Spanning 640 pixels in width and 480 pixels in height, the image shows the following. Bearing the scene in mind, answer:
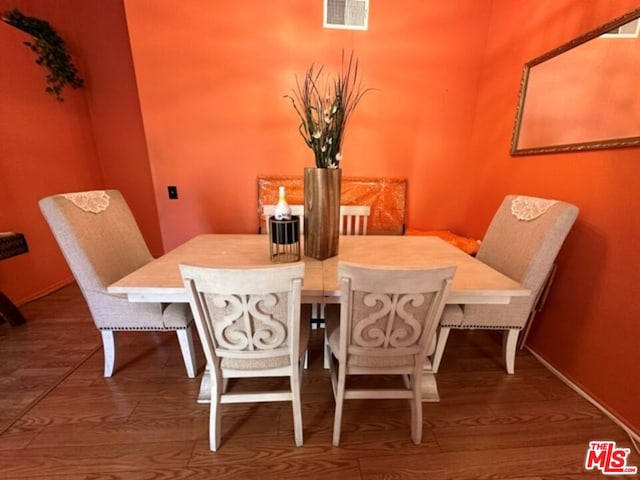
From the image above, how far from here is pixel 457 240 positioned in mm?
2320

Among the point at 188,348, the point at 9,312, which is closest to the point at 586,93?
the point at 188,348

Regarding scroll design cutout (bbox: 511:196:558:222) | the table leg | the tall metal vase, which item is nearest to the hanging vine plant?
the table leg

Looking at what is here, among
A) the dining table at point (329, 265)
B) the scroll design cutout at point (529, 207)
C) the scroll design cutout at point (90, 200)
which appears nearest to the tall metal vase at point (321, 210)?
the dining table at point (329, 265)

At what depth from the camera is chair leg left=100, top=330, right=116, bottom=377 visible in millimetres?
1484

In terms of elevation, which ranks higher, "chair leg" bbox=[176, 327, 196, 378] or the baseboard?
"chair leg" bbox=[176, 327, 196, 378]

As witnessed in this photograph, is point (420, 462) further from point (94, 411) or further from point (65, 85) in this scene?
point (65, 85)

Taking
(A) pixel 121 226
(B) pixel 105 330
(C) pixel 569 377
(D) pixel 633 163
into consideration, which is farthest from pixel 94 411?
(D) pixel 633 163

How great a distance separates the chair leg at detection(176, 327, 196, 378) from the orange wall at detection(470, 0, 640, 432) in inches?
85.8

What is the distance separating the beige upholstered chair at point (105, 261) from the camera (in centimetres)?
126

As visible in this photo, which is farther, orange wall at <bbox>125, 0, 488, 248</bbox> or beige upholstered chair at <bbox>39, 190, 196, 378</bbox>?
orange wall at <bbox>125, 0, 488, 248</bbox>

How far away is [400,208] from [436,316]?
5.84ft

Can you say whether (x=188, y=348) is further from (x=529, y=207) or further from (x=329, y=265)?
(x=529, y=207)

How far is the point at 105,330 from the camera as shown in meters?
1.45

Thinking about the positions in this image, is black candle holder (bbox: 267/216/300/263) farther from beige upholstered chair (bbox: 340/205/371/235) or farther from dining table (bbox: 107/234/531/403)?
beige upholstered chair (bbox: 340/205/371/235)
